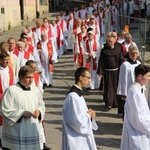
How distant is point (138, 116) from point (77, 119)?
84cm

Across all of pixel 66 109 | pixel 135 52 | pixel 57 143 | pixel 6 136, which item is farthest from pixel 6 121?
pixel 135 52

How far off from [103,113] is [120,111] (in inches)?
28.4

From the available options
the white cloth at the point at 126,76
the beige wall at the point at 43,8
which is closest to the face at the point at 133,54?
the white cloth at the point at 126,76

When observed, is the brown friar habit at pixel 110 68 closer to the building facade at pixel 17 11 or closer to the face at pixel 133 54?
the face at pixel 133 54

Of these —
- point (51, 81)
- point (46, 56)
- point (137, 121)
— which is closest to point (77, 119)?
point (137, 121)

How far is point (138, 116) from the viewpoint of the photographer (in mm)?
6078

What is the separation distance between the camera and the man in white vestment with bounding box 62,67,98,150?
5883 millimetres

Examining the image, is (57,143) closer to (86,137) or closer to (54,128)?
(54,128)

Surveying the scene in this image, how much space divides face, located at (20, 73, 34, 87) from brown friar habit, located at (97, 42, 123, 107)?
4.99 meters

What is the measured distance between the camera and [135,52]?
888 centimetres

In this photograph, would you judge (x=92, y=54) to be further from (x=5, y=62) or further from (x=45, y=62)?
(x=5, y=62)

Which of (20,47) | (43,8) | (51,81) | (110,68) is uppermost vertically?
(43,8)

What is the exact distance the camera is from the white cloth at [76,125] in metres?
5.88

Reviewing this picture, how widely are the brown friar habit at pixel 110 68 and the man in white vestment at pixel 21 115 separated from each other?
4911mm
